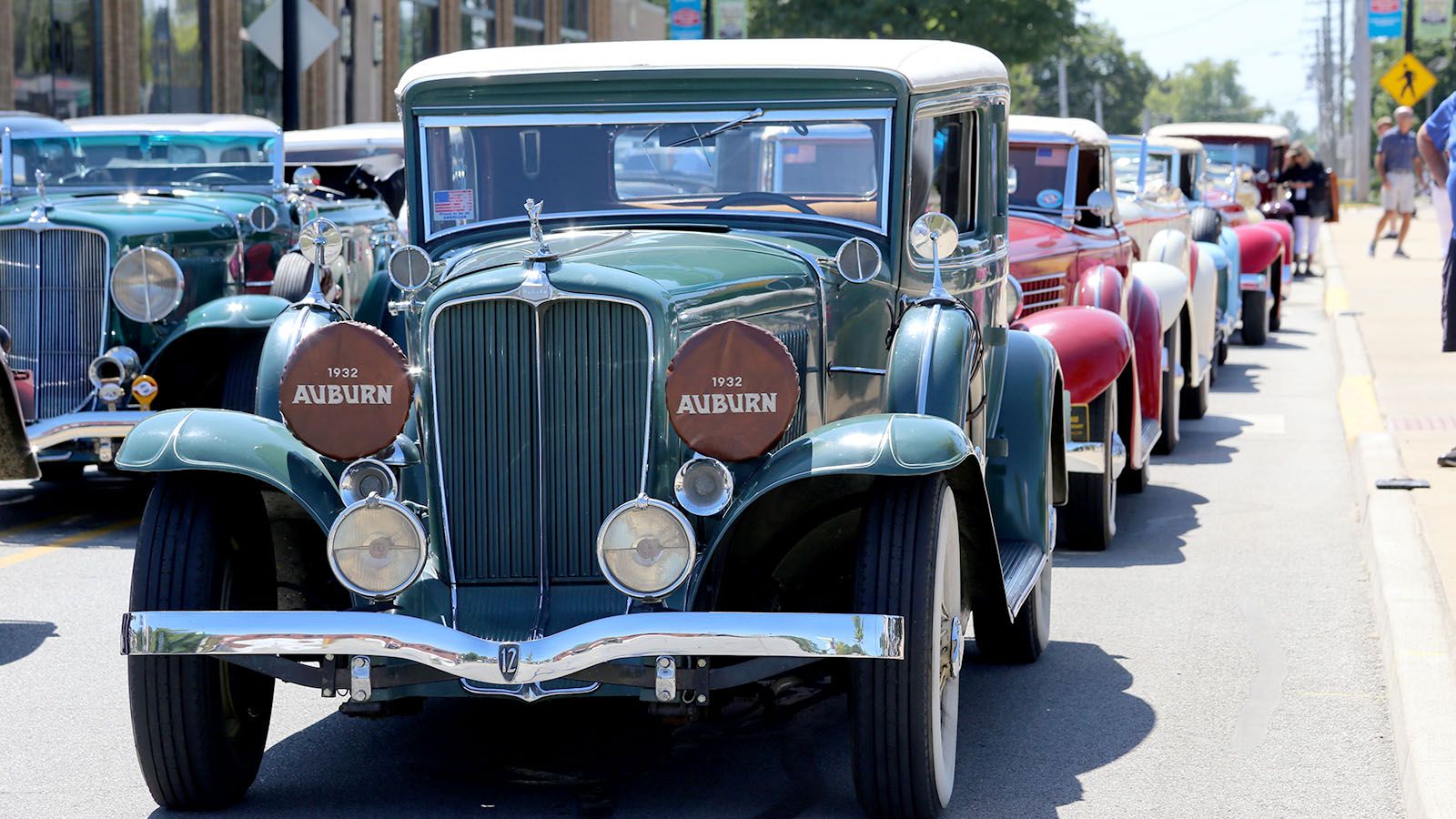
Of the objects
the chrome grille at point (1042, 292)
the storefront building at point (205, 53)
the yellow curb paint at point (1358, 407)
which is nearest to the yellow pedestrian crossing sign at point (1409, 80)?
the storefront building at point (205, 53)

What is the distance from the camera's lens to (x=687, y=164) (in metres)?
5.74

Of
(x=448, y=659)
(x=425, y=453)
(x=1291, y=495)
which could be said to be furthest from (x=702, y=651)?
(x=1291, y=495)

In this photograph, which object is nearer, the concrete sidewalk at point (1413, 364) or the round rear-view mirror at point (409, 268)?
the round rear-view mirror at point (409, 268)

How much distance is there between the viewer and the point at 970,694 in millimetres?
6195

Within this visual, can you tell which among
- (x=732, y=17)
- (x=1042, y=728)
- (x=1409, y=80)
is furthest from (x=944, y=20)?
(x=1042, y=728)

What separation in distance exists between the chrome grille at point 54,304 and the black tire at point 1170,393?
580 cm

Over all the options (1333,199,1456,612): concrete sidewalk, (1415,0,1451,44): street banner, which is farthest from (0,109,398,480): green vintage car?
(1415,0,1451,44): street banner

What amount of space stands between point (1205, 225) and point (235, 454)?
12.0 meters

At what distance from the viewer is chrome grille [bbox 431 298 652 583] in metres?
4.68

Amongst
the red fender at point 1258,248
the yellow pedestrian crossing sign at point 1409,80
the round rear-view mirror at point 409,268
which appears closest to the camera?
the round rear-view mirror at point 409,268

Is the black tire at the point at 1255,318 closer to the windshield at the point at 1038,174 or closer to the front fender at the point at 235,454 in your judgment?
the windshield at the point at 1038,174

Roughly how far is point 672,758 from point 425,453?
4.00 ft

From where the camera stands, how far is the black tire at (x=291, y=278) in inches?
407

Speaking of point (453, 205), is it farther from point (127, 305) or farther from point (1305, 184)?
point (1305, 184)
